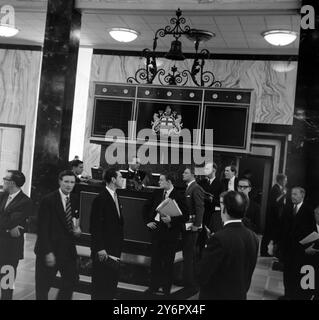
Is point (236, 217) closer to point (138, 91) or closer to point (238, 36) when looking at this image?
point (138, 91)

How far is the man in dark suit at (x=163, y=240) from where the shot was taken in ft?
15.6

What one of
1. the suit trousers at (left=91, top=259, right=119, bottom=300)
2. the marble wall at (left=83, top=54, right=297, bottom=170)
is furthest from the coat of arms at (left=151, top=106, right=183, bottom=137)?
the suit trousers at (left=91, top=259, right=119, bottom=300)

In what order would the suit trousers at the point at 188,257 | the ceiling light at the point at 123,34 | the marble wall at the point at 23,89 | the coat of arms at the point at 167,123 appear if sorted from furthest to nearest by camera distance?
the marble wall at the point at 23,89 < the ceiling light at the point at 123,34 < the coat of arms at the point at 167,123 < the suit trousers at the point at 188,257

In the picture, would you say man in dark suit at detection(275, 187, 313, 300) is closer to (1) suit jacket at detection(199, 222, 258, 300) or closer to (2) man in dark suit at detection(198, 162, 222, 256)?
(2) man in dark suit at detection(198, 162, 222, 256)

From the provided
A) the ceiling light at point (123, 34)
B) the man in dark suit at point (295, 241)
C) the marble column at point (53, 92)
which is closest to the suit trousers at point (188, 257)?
the man in dark suit at point (295, 241)

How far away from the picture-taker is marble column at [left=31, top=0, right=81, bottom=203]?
554cm

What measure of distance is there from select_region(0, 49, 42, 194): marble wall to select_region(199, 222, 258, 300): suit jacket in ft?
22.0

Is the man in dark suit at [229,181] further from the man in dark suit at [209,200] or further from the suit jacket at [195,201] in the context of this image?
the suit jacket at [195,201]

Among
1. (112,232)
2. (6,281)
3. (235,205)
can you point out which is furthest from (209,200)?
(235,205)

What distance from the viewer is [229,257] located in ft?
9.36

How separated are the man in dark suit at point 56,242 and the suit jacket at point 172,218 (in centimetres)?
98
